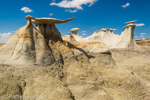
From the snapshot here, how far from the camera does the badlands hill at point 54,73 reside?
4801 mm

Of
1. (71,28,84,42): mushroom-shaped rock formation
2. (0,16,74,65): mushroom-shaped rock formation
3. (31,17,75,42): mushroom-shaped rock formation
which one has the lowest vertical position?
(0,16,74,65): mushroom-shaped rock formation

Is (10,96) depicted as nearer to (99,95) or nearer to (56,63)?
(56,63)

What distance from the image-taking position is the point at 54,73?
20.9ft

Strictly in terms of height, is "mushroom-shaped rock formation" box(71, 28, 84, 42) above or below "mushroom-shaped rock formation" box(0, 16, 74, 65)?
above

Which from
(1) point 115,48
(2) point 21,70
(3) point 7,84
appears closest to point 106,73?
(2) point 21,70

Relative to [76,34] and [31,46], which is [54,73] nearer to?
[31,46]

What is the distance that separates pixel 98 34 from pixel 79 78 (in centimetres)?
1977

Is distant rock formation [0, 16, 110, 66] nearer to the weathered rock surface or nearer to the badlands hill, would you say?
the badlands hill

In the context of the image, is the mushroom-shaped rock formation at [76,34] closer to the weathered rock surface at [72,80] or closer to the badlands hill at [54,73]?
the weathered rock surface at [72,80]

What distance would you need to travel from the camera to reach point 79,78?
6.73 metres

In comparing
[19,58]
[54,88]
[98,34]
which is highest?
[98,34]

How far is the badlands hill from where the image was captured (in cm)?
480

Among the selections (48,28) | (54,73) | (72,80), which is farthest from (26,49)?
(72,80)

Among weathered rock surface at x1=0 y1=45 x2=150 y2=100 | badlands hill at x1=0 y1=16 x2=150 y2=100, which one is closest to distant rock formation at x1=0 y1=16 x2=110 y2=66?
badlands hill at x1=0 y1=16 x2=150 y2=100
